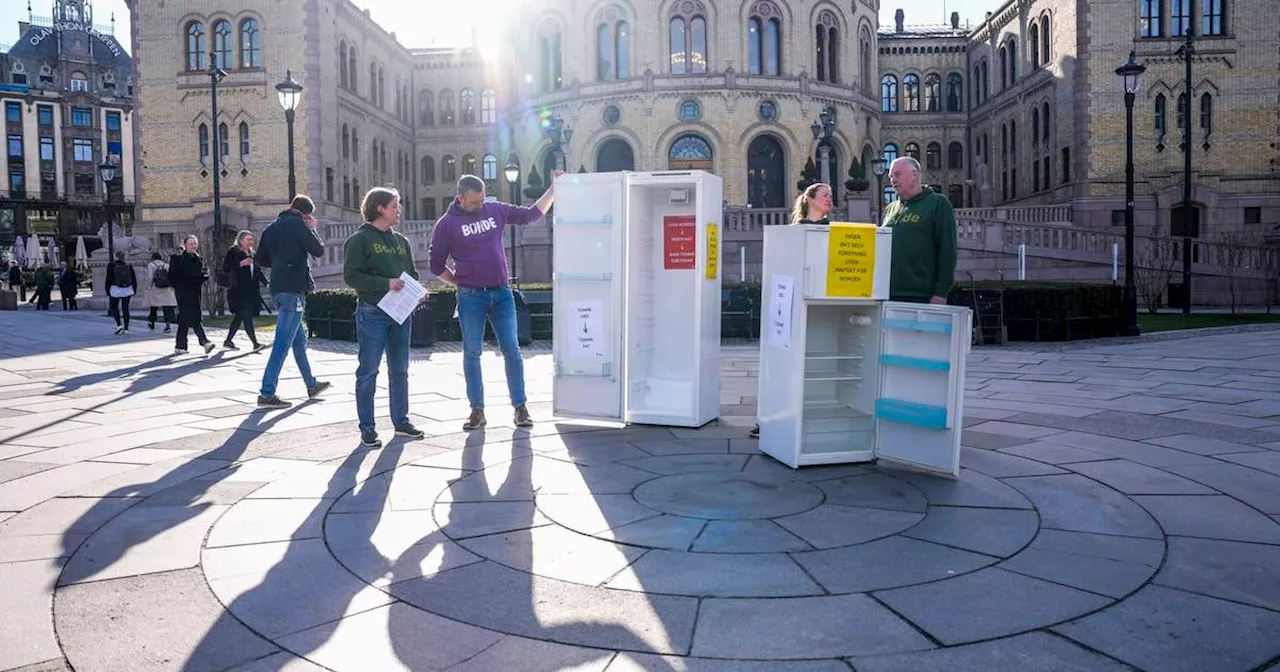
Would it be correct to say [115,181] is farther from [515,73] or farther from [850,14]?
[850,14]

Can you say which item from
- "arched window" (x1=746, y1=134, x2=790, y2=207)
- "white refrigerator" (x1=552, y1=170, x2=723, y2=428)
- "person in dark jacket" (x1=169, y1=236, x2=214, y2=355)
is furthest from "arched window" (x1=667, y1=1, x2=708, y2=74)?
"white refrigerator" (x1=552, y1=170, x2=723, y2=428)

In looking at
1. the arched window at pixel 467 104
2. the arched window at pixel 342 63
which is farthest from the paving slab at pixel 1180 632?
the arched window at pixel 467 104

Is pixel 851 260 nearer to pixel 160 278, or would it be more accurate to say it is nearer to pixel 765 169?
pixel 160 278

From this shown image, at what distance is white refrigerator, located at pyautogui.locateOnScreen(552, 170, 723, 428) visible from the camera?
7.39 meters

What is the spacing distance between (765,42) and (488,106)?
21.2 metres

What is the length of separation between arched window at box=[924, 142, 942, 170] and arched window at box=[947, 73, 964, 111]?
2364 mm

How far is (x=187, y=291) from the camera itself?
14.5 meters

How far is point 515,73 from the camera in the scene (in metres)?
46.5

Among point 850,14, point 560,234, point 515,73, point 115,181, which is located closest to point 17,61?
point 115,181

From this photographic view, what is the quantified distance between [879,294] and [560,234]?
290 centimetres

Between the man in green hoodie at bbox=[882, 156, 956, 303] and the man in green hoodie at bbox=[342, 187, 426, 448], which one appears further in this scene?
the man in green hoodie at bbox=[342, 187, 426, 448]

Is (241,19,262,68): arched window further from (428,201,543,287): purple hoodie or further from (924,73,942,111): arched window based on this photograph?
(428,201,543,287): purple hoodie

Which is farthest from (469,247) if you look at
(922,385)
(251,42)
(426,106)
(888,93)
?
(426,106)

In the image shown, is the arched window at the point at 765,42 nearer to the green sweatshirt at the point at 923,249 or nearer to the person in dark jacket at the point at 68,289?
the person in dark jacket at the point at 68,289
